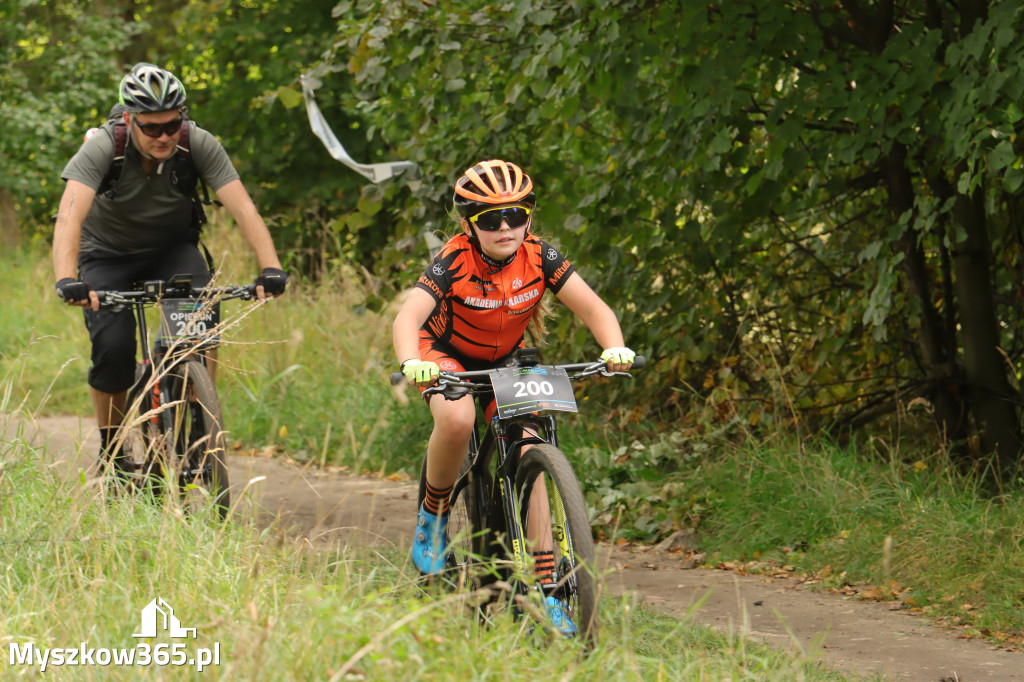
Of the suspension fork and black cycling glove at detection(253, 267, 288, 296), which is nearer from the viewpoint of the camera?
the suspension fork

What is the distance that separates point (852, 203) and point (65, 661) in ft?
19.0

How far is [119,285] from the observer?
5535 mm

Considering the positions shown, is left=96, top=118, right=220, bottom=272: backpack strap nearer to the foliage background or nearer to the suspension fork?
the foliage background

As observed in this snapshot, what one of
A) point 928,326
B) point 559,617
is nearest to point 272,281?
point 559,617

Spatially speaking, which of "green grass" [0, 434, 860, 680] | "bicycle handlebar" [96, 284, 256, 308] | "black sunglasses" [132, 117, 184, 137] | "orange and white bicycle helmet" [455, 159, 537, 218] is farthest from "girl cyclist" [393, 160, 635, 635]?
"black sunglasses" [132, 117, 184, 137]

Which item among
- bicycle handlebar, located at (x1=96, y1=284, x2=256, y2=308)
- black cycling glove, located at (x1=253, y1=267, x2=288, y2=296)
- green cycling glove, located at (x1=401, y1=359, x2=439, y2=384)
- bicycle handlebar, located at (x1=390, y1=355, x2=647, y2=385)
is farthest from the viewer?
black cycling glove, located at (x1=253, y1=267, x2=288, y2=296)

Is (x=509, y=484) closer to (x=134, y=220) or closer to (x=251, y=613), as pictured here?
(x=251, y=613)

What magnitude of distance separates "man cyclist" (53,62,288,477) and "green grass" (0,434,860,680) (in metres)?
1.07

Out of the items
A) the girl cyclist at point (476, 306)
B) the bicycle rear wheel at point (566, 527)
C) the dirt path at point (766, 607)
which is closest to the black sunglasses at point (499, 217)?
the girl cyclist at point (476, 306)

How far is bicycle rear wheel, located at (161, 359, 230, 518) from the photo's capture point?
16.2ft

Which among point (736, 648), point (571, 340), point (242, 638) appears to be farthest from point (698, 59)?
point (242, 638)

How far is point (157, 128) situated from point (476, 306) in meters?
1.86

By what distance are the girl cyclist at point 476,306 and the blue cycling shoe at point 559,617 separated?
1.08 feet

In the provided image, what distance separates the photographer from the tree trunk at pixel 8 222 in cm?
1861
